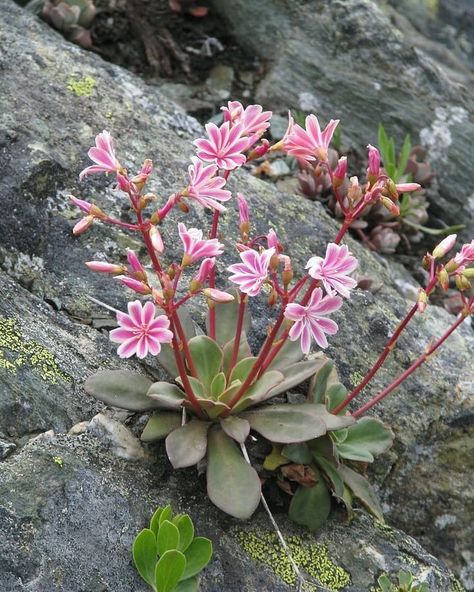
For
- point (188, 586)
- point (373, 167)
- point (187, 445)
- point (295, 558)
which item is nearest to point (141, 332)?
point (187, 445)

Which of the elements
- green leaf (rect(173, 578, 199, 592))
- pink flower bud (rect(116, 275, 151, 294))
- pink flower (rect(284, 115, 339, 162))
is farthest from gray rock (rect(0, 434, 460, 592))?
pink flower (rect(284, 115, 339, 162))

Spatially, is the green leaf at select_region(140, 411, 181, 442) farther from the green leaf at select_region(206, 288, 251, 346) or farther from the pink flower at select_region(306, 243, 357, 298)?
the pink flower at select_region(306, 243, 357, 298)

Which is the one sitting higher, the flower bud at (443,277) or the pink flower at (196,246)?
the flower bud at (443,277)

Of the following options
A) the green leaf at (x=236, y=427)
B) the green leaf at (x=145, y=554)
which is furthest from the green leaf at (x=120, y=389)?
the green leaf at (x=145, y=554)

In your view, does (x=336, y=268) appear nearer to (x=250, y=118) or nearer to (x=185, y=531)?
(x=250, y=118)

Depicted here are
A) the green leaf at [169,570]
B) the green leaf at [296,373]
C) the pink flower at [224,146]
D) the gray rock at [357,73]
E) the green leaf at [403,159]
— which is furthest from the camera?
the gray rock at [357,73]

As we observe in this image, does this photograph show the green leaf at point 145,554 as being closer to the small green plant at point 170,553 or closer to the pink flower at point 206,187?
the small green plant at point 170,553

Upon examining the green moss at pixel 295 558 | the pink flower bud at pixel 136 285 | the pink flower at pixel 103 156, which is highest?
the pink flower at pixel 103 156
